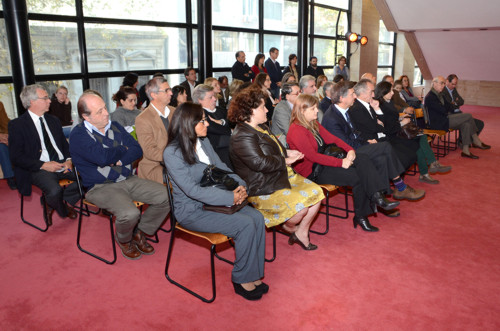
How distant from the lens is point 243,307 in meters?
2.73

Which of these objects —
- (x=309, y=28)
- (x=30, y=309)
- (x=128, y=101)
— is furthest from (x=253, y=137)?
(x=309, y=28)

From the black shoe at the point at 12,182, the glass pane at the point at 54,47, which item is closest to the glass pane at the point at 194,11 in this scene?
the glass pane at the point at 54,47

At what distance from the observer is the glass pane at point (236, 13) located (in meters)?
9.18

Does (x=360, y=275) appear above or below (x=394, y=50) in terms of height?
below

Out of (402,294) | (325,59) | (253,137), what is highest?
(325,59)

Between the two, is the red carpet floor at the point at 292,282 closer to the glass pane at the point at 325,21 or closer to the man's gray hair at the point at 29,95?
the man's gray hair at the point at 29,95

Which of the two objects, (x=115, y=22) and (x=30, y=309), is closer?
(x=30, y=309)

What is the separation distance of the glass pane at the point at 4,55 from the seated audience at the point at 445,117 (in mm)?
6486

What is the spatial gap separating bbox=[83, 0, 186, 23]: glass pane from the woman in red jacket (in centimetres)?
497

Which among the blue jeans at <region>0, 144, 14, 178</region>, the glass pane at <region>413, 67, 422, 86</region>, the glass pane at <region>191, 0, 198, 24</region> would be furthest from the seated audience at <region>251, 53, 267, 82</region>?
the glass pane at <region>413, 67, 422, 86</region>

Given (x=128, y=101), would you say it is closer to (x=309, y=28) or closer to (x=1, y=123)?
(x=1, y=123)

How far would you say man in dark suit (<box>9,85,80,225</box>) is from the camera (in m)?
3.78

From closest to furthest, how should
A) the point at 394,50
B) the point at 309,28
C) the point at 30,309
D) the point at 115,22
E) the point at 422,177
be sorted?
the point at 30,309 → the point at 422,177 → the point at 115,22 → the point at 309,28 → the point at 394,50

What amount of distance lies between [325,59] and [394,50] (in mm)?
5039
